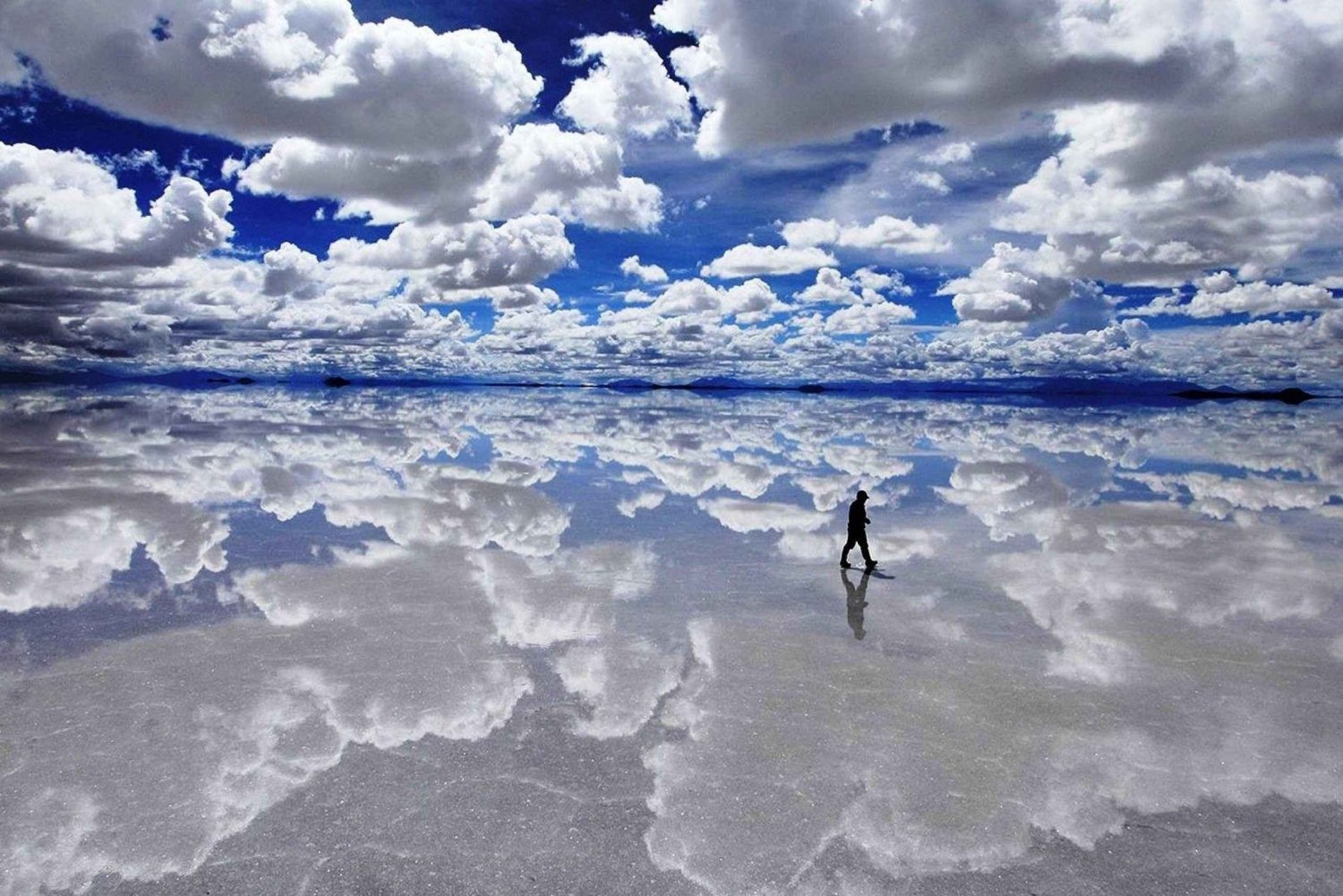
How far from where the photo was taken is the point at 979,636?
10.5 meters

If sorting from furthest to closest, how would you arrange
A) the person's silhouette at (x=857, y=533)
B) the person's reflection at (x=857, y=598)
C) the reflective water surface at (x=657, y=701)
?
the person's silhouette at (x=857, y=533) < the person's reflection at (x=857, y=598) < the reflective water surface at (x=657, y=701)

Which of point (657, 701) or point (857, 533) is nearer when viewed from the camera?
point (657, 701)

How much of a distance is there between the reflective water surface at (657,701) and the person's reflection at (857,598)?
80 mm

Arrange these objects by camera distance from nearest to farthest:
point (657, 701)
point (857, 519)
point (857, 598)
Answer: point (657, 701) → point (857, 598) → point (857, 519)

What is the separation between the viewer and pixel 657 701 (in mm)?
8367

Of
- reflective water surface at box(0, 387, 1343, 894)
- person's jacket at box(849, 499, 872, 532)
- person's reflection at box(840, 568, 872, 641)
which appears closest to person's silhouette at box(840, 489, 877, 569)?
person's jacket at box(849, 499, 872, 532)

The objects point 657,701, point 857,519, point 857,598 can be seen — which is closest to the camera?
point 657,701

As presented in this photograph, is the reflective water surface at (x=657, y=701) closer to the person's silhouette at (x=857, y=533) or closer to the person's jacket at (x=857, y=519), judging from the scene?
the person's silhouette at (x=857, y=533)

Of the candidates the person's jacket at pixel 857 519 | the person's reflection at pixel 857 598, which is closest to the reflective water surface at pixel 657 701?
the person's reflection at pixel 857 598

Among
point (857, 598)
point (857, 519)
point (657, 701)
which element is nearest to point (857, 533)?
point (857, 519)

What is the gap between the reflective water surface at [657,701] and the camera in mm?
5832

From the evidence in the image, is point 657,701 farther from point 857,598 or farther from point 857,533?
point 857,533

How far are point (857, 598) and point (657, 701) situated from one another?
5029mm

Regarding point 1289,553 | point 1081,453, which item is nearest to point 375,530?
point 1289,553
